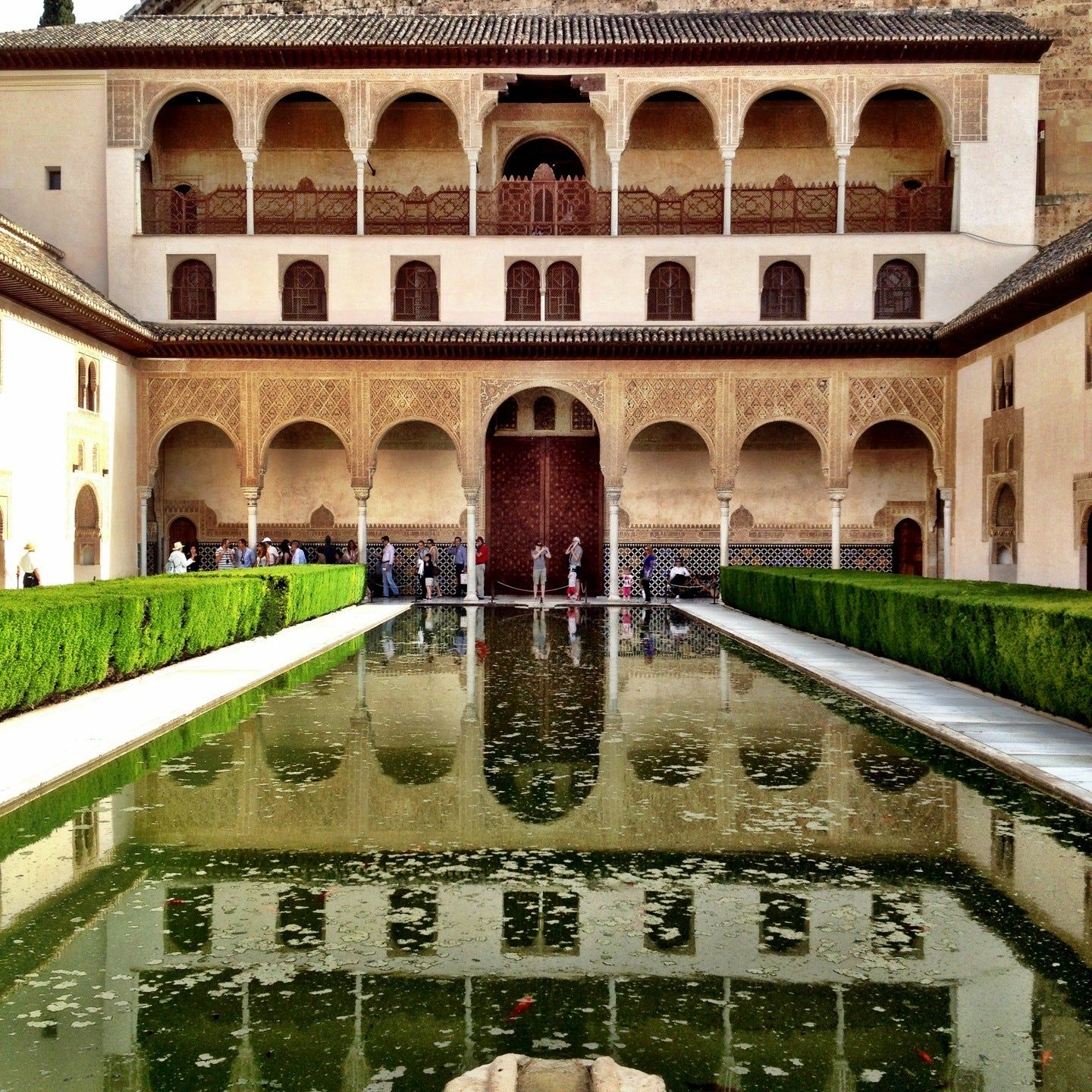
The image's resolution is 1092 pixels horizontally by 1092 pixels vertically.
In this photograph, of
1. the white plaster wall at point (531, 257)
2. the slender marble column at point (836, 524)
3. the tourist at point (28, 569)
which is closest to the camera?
the tourist at point (28, 569)

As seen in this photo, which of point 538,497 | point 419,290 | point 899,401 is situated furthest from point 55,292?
point 899,401

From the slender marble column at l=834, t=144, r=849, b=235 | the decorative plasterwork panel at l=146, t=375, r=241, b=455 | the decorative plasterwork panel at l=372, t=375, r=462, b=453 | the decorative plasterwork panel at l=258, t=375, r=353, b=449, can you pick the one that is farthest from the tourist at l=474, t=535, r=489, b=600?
the slender marble column at l=834, t=144, r=849, b=235

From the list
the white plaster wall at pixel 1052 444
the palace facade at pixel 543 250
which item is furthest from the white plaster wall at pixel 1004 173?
the white plaster wall at pixel 1052 444

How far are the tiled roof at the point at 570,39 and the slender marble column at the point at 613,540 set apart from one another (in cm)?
832

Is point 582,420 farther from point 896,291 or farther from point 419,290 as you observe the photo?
point 896,291

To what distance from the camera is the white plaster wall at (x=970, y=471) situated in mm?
21703

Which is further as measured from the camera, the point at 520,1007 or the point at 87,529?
the point at 87,529

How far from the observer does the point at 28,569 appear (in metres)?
17.9

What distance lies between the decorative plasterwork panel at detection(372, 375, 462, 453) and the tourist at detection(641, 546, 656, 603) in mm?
4375

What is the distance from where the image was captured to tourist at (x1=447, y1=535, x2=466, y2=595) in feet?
82.1

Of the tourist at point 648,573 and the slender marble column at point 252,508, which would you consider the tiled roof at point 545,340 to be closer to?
→ the slender marble column at point 252,508

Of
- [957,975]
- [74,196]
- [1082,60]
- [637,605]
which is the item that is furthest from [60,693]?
[1082,60]

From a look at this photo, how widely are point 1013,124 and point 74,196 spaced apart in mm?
18014

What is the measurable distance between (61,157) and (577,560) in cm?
1275
